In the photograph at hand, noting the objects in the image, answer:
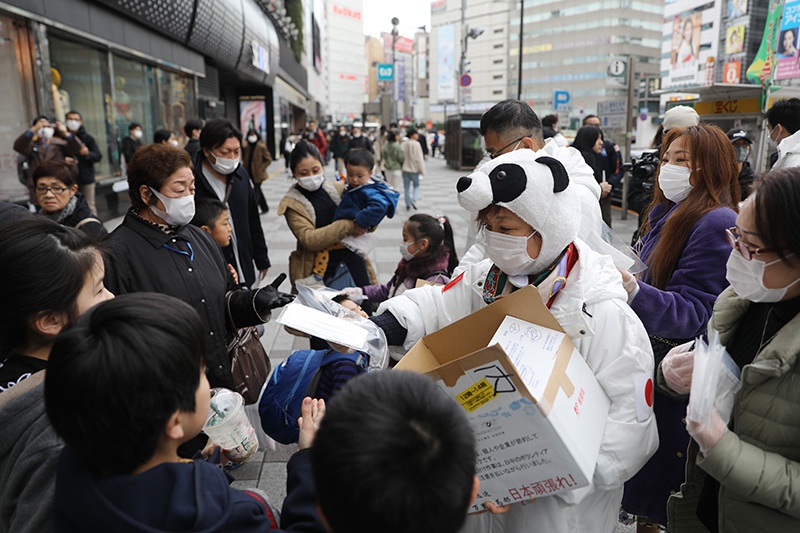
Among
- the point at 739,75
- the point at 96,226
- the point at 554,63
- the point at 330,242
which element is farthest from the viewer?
the point at 554,63

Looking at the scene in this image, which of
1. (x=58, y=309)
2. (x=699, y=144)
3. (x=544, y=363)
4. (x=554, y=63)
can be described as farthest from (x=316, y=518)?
(x=554, y=63)

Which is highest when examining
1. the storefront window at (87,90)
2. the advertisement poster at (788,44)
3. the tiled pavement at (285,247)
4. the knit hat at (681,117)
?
the advertisement poster at (788,44)

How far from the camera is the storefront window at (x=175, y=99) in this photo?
44.5 ft

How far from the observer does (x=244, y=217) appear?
4230 millimetres

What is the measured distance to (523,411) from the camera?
133cm

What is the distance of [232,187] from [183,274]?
72.6 inches

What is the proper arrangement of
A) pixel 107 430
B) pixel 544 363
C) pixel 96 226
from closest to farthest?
pixel 107 430, pixel 544 363, pixel 96 226

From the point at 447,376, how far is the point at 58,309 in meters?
1.04

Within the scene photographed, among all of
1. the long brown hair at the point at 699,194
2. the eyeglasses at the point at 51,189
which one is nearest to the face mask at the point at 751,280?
the long brown hair at the point at 699,194

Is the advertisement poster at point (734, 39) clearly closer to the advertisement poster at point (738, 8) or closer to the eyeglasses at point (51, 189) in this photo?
the advertisement poster at point (738, 8)

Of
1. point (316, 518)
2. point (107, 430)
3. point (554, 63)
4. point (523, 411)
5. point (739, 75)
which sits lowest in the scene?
point (316, 518)

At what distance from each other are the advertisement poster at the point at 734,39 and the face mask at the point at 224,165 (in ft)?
138

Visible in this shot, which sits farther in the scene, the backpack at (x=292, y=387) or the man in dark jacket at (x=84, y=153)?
the man in dark jacket at (x=84, y=153)

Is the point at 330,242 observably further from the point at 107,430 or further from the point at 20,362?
the point at 107,430
